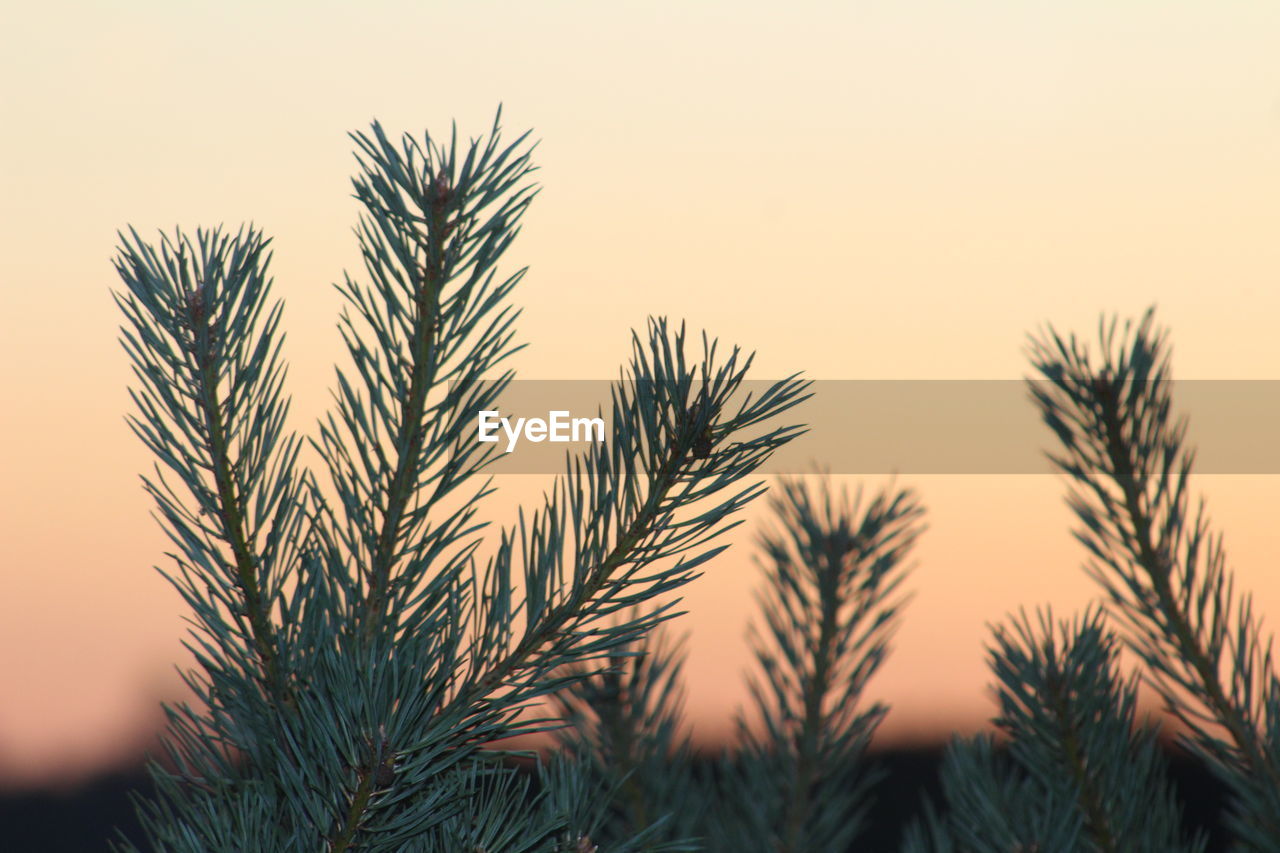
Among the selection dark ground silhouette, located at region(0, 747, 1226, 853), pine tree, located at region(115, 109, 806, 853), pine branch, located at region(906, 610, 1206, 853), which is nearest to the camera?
pine tree, located at region(115, 109, 806, 853)

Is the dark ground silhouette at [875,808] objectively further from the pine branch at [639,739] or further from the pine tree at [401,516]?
the pine tree at [401,516]

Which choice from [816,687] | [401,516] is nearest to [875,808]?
[816,687]

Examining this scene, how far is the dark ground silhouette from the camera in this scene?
204 cm

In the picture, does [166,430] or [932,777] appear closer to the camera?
[166,430]

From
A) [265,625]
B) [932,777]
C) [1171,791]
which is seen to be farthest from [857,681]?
[265,625]

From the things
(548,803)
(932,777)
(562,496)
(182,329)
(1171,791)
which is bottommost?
(932,777)

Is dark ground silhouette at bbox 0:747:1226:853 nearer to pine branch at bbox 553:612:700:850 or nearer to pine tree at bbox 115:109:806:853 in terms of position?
pine branch at bbox 553:612:700:850

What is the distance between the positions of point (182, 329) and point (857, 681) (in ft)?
4.30

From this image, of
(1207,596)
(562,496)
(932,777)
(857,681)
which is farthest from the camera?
(932,777)

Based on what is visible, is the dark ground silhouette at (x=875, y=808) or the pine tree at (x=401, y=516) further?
the dark ground silhouette at (x=875, y=808)

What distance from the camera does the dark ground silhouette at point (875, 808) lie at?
2.04 m

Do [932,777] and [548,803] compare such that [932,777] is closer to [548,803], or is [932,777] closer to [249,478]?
[548,803]

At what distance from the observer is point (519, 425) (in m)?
1.03

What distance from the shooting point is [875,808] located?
8.03 ft
